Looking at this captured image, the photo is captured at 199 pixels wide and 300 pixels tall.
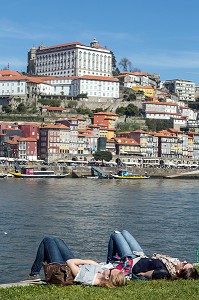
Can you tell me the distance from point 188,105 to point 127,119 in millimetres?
20990

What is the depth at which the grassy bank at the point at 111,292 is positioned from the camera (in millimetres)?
5430

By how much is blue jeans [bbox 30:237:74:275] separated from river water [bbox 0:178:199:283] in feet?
12.5

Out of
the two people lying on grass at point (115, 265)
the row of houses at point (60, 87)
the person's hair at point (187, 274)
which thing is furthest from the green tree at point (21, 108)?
the person's hair at point (187, 274)

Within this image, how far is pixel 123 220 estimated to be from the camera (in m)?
20.3

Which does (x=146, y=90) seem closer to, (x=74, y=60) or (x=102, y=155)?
(x=74, y=60)

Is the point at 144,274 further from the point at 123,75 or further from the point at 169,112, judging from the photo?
the point at 123,75

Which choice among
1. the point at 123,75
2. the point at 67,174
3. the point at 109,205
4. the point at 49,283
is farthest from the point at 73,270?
the point at 123,75

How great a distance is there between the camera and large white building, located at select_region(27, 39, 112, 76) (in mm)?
87438

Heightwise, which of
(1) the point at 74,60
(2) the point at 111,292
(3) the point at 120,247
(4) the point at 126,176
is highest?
(1) the point at 74,60

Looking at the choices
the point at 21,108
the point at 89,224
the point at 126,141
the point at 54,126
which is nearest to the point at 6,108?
the point at 21,108

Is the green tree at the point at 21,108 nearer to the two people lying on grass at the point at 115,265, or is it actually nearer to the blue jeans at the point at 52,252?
the two people lying on grass at the point at 115,265

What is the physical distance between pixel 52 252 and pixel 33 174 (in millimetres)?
48493

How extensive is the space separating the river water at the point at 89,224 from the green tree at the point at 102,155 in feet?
109

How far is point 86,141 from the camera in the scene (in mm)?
67250
